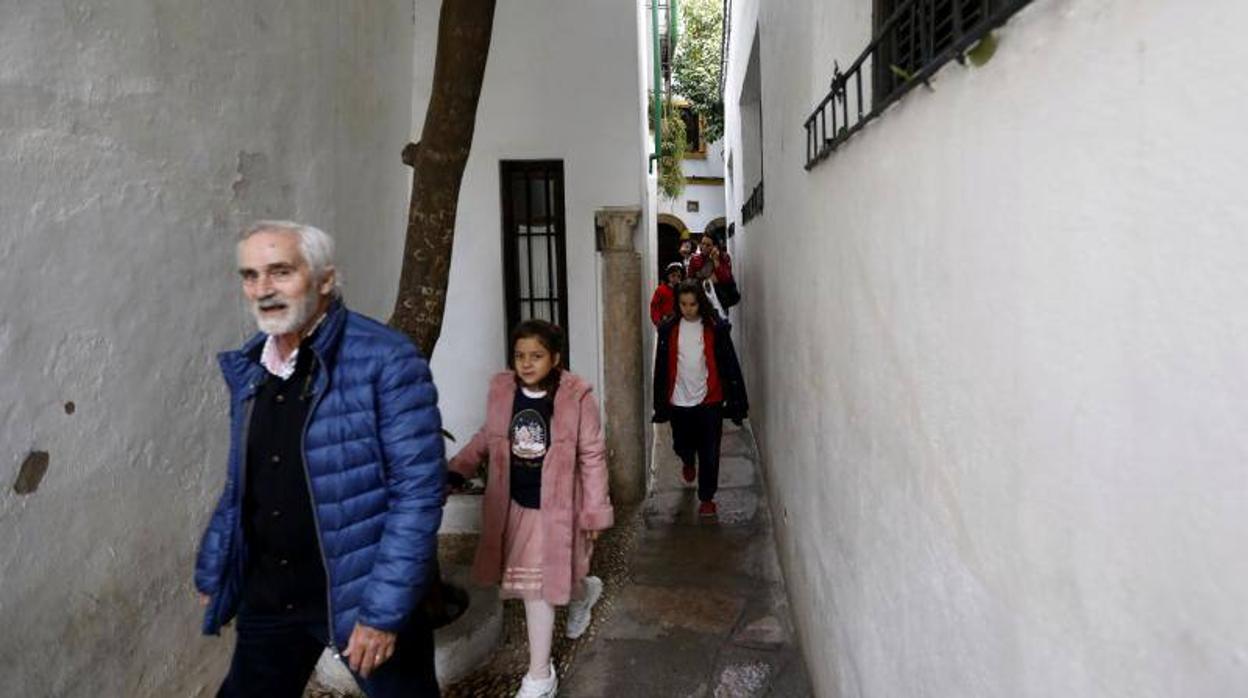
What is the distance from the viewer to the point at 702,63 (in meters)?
19.5

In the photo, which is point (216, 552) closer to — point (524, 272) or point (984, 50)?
point (984, 50)

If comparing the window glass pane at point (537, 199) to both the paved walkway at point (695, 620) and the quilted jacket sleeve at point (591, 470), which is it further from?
the quilted jacket sleeve at point (591, 470)

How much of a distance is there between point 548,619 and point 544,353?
1.06m

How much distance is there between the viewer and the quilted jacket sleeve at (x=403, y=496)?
1.95 m

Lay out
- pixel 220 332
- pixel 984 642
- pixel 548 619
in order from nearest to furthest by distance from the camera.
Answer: pixel 984 642
pixel 220 332
pixel 548 619

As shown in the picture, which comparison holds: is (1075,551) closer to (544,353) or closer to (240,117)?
(544,353)

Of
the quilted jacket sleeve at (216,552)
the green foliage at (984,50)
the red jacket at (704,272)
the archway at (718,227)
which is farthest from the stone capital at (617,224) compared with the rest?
the archway at (718,227)

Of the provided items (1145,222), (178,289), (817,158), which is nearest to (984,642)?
(1145,222)

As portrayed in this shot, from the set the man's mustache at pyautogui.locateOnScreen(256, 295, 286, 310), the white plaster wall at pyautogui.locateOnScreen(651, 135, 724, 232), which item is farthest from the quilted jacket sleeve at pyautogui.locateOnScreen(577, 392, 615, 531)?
the white plaster wall at pyautogui.locateOnScreen(651, 135, 724, 232)

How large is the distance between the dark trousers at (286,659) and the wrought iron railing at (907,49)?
70.1 inches

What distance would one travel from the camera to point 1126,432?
80 centimetres

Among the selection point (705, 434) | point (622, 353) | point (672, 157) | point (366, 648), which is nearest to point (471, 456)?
point (366, 648)

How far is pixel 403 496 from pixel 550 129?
13.2 ft

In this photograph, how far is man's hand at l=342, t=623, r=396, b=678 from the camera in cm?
195
